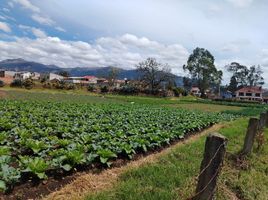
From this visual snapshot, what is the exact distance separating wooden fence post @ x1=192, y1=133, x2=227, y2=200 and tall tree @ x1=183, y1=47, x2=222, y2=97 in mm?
96162

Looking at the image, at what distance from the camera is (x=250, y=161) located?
822 cm

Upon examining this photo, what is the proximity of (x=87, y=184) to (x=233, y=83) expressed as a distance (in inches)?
5104

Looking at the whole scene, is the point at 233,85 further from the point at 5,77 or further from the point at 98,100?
the point at 98,100

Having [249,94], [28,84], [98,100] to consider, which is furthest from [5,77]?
[249,94]

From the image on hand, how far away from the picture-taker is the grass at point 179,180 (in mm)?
5113

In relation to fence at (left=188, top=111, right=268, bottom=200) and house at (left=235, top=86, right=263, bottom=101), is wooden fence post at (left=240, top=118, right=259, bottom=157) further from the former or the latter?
house at (left=235, top=86, right=263, bottom=101)

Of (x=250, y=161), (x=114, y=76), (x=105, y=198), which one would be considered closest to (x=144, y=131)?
(x=250, y=161)

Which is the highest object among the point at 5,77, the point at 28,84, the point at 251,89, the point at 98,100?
the point at 251,89

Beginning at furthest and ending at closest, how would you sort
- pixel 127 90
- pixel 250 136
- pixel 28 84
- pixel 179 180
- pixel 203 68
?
pixel 203 68, pixel 127 90, pixel 28 84, pixel 250 136, pixel 179 180

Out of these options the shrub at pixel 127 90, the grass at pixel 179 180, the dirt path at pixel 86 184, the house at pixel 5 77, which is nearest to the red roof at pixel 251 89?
the shrub at pixel 127 90

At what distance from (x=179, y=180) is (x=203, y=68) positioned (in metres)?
95.0

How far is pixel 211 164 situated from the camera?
4.30 metres

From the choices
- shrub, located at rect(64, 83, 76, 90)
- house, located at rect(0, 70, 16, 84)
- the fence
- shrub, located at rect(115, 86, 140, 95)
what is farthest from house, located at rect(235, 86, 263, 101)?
the fence

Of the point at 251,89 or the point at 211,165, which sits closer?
the point at 211,165
